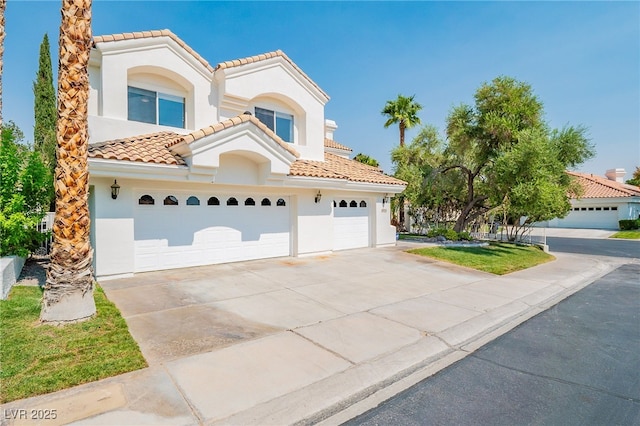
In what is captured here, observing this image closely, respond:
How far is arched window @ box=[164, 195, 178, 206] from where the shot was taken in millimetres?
10539

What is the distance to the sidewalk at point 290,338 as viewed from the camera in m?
3.62

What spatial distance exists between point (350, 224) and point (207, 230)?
6905 millimetres

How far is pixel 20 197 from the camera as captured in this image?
919cm

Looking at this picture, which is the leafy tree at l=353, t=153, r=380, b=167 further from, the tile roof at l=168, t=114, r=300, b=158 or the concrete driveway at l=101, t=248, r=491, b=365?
the tile roof at l=168, t=114, r=300, b=158

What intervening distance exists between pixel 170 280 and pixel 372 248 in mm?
9666

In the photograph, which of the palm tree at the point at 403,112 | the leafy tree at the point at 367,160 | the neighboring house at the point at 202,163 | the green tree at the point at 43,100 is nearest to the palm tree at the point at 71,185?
the neighboring house at the point at 202,163

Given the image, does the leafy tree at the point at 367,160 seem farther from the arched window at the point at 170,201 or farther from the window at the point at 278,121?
the arched window at the point at 170,201

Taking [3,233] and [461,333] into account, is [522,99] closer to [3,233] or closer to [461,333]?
[461,333]

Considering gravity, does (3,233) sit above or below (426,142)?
below

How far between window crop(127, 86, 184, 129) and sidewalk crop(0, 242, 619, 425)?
5662 mm

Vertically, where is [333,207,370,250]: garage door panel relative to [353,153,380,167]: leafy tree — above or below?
below

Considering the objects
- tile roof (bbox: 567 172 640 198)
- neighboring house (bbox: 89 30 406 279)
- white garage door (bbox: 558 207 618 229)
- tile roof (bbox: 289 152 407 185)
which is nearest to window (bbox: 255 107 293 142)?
neighboring house (bbox: 89 30 406 279)

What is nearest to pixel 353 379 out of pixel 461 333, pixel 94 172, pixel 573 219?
pixel 461 333

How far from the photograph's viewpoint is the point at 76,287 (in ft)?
19.7
